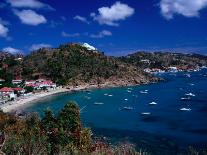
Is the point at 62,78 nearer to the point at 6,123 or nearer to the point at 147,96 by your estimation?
the point at 147,96

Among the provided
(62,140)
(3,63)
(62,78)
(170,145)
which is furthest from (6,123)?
(3,63)

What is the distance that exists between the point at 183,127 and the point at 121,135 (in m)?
12.6

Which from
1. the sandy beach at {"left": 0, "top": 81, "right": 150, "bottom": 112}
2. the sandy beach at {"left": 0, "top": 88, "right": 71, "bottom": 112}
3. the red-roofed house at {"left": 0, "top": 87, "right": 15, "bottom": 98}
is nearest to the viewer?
the sandy beach at {"left": 0, "top": 88, "right": 71, "bottom": 112}

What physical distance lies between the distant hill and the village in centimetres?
810

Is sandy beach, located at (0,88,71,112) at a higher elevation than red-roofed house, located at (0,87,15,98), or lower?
lower

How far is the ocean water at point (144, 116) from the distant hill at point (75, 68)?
600 inches

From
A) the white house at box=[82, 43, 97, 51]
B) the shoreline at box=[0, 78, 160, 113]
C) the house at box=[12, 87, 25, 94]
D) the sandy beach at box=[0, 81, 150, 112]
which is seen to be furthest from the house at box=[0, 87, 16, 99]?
the white house at box=[82, 43, 97, 51]

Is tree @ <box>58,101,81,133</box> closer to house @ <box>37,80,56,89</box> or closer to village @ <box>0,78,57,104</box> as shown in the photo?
village @ <box>0,78,57,104</box>

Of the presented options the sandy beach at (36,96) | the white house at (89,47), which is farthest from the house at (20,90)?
the white house at (89,47)

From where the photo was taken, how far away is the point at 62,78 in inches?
5650

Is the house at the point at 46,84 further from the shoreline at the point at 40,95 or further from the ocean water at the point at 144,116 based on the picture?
the ocean water at the point at 144,116

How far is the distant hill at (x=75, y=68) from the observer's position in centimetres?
14775

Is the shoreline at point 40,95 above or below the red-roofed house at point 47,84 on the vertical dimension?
below

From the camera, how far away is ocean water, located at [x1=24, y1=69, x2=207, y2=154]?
59.1 m
